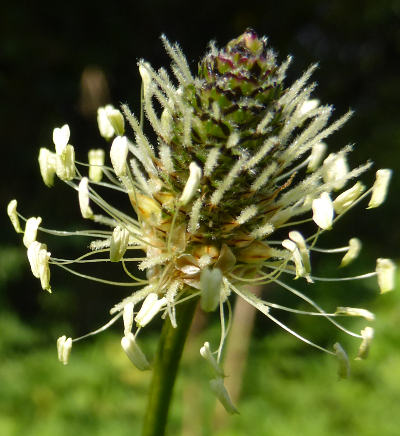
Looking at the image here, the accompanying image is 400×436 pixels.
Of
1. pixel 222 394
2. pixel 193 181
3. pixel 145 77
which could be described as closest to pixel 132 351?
pixel 222 394

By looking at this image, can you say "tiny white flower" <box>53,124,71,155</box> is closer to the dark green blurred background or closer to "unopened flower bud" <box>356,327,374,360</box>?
"unopened flower bud" <box>356,327,374,360</box>

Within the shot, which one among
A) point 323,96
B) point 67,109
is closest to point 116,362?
point 67,109

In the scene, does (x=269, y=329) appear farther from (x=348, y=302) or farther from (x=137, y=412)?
(x=137, y=412)

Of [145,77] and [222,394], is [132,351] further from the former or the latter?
[145,77]

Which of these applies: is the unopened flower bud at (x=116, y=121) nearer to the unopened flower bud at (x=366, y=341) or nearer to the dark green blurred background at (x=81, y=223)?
the unopened flower bud at (x=366, y=341)

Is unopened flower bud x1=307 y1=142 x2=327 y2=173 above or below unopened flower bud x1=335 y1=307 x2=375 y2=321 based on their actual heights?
above

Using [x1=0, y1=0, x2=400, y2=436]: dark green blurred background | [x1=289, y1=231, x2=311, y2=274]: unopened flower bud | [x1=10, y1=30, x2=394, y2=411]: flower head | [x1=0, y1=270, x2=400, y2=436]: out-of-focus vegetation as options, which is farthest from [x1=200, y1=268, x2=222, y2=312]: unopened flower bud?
[x1=0, y1=0, x2=400, y2=436]: dark green blurred background
